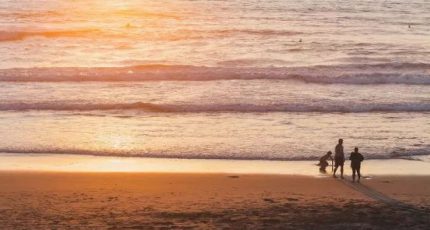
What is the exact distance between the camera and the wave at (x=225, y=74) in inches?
1280

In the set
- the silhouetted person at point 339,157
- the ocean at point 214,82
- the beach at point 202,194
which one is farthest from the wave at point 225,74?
the silhouetted person at point 339,157

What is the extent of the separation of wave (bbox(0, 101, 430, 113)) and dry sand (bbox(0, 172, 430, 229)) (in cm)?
875

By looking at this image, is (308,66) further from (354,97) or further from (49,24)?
(49,24)

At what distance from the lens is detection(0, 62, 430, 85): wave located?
107 ft

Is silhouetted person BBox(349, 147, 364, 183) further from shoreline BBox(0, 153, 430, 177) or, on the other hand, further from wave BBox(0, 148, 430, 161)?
wave BBox(0, 148, 430, 161)

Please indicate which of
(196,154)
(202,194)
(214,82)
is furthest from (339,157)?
(214,82)

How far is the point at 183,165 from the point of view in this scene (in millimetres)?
18844

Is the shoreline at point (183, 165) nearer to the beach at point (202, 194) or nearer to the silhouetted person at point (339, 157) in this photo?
the beach at point (202, 194)

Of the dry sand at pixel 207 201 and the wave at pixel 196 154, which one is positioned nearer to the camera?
the dry sand at pixel 207 201

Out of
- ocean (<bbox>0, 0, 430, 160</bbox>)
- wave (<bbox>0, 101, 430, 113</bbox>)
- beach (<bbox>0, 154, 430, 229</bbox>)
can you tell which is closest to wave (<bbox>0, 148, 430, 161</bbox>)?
ocean (<bbox>0, 0, 430, 160</bbox>)

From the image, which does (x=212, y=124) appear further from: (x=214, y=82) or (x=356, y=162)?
(x=214, y=82)

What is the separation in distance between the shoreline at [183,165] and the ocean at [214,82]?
0.53 meters

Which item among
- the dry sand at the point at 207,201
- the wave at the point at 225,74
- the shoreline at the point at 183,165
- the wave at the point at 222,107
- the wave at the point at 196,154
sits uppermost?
the wave at the point at 225,74

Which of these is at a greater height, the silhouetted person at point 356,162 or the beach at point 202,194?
the silhouetted person at point 356,162
